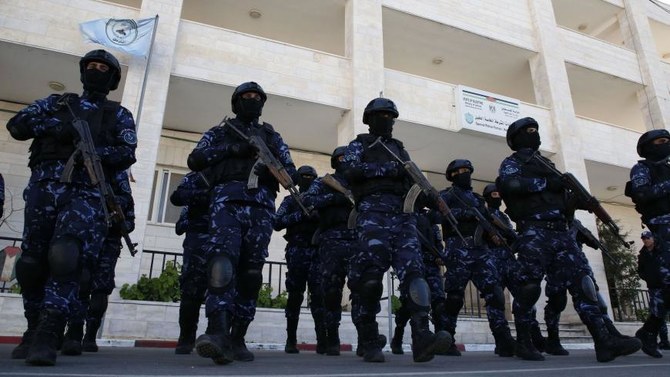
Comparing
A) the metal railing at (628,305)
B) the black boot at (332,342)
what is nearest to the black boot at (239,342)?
the black boot at (332,342)

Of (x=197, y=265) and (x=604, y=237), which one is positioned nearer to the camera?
(x=197, y=265)

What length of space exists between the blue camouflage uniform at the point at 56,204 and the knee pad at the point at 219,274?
2.49ft

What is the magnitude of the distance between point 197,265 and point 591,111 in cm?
1497

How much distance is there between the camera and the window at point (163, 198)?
982 cm

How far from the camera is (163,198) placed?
10.0 meters

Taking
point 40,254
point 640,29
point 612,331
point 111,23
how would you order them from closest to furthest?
1. point 40,254
2. point 612,331
3. point 111,23
4. point 640,29

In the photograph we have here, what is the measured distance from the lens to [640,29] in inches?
549

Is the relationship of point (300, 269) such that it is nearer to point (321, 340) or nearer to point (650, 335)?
point (321, 340)

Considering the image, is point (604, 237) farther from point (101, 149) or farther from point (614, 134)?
point (101, 149)

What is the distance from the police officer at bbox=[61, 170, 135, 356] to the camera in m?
3.53

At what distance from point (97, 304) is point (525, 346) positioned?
3.84 metres

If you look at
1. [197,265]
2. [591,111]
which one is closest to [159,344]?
[197,265]

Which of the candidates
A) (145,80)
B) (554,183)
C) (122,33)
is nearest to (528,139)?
(554,183)

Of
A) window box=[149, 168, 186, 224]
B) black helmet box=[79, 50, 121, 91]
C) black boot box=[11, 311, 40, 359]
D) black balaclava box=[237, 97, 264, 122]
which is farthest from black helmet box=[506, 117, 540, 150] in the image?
window box=[149, 168, 186, 224]
